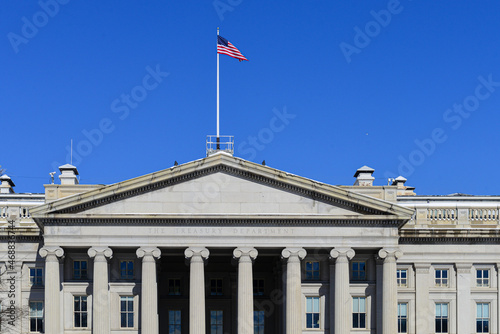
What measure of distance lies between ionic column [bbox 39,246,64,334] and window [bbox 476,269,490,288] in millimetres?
34122

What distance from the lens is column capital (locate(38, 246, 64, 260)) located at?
8006 cm

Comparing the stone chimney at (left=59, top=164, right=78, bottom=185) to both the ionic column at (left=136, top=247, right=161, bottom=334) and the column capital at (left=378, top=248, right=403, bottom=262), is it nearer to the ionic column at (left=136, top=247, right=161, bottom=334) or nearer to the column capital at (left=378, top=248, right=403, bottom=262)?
the ionic column at (left=136, top=247, right=161, bottom=334)

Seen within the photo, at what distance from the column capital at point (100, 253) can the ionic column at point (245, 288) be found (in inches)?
381

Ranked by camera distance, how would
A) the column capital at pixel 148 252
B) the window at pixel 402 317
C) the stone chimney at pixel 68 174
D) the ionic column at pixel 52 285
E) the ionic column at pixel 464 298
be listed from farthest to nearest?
the stone chimney at pixel 68 174, the ionic column at pixel 464 298, the window at pixel 402 317, the column capital at pixel 148 252, the ionic column at pixel 52 285

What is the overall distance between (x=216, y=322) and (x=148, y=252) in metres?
10.6

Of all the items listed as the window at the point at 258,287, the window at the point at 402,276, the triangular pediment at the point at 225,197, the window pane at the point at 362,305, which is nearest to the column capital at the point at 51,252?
the triangular pediment at the point at 225,197

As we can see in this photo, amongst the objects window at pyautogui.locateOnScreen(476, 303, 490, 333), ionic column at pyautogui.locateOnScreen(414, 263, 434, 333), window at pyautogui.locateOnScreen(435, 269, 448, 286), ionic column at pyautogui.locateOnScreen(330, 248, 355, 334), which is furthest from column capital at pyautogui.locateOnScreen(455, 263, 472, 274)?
ionic column at pyautogui.locateOnScreen(330, 248, 355, 334)

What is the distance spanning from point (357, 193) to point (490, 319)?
54.7ft

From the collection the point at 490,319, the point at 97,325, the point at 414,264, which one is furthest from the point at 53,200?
the point at 490,319

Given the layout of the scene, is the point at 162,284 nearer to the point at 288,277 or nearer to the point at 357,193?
the point at 288,277

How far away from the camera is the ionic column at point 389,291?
3150 inches

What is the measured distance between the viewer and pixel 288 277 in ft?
264

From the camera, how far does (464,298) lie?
283 ft

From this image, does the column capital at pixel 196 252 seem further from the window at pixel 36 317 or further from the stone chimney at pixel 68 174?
the stone chimney at pixel 68 174
